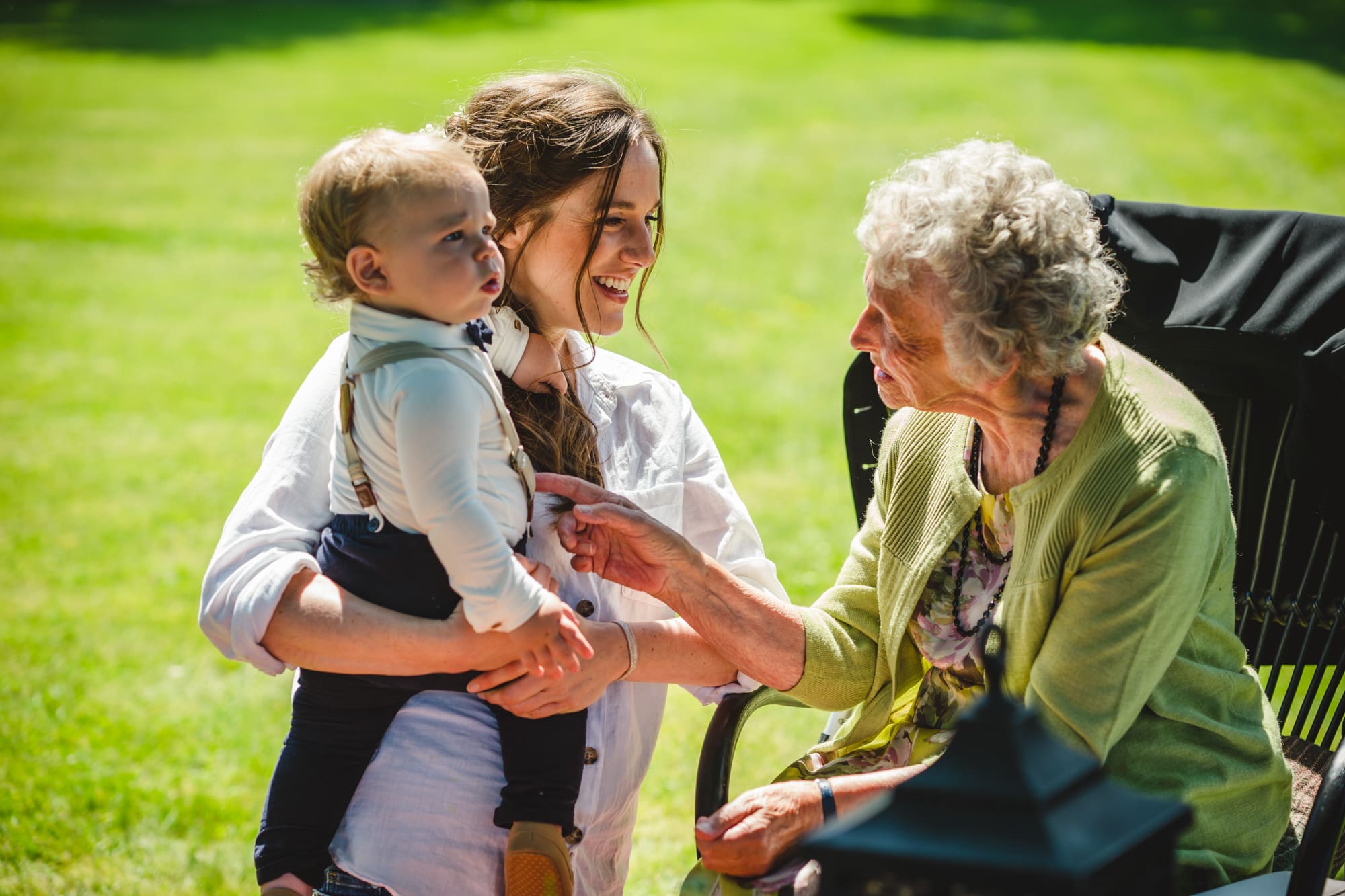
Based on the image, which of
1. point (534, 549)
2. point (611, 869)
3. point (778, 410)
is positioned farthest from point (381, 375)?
point (778, 410)

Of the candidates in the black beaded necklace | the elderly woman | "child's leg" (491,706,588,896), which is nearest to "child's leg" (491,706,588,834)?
"child's leg" (491,706,588,896)

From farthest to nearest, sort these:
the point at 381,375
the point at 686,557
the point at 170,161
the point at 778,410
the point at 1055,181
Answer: the point at 170,161 → the point at 778,410 → the point at 686,557 → the point at 1055,181 → the point at 381,375

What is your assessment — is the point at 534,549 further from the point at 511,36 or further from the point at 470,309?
the point at 511,36

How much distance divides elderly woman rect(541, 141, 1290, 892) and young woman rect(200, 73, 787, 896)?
15cm

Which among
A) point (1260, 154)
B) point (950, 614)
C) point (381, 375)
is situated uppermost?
point (381, 375)

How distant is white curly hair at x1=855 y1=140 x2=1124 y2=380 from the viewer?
77.7 inches

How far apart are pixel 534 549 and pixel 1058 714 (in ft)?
3.20

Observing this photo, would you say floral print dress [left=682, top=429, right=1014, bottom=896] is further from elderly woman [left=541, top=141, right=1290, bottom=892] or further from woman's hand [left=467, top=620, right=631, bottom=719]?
woman's hand [left=467, top=620, right=631, bottom=719]

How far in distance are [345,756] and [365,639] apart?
263 millimetres

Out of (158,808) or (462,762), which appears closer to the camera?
(462,762)

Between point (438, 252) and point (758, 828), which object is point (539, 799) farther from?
point (438, 252)

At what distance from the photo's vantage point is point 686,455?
2.52m

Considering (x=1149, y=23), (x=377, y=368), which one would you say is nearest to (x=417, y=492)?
(x=377, y=368)

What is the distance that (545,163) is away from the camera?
230 centimetres
